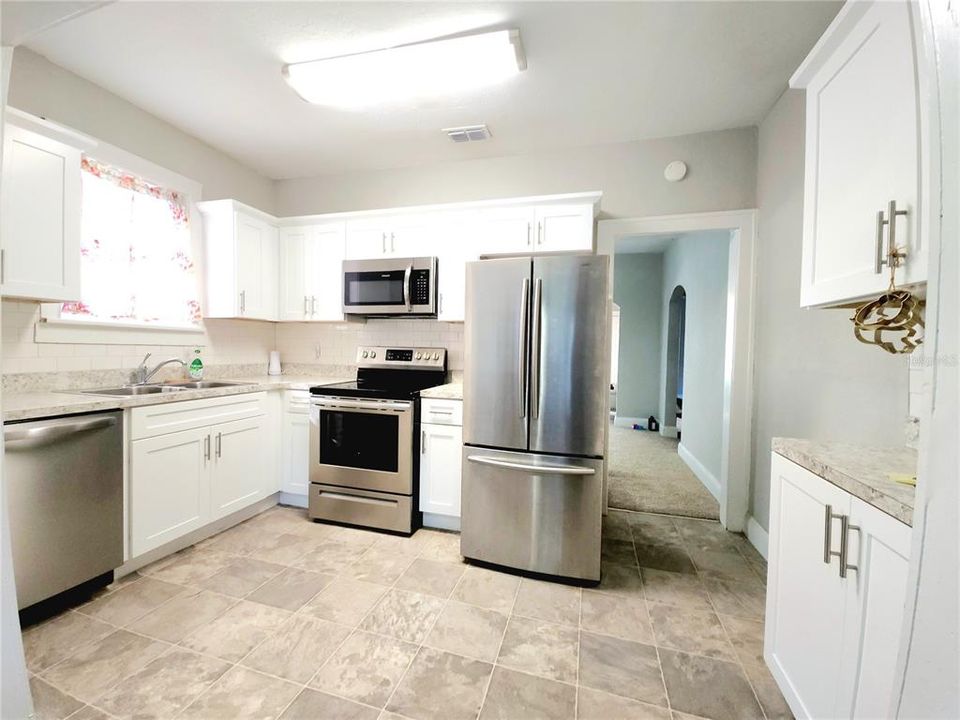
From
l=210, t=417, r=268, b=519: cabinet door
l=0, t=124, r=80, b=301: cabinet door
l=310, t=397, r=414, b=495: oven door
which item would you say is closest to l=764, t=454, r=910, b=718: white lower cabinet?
l=310, t=397, r=414, b=495: oven door

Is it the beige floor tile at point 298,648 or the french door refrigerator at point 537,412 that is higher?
the french door refrigerator at point 537,412

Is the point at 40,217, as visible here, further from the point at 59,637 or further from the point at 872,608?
the point at 872,608

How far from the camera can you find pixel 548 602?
6.32 ft

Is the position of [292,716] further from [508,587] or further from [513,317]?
[513,317]

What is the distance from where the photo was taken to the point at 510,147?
9.82 feet

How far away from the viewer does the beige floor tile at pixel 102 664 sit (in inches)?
54.1

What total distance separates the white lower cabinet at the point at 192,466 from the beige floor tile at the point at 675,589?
258 centimetres

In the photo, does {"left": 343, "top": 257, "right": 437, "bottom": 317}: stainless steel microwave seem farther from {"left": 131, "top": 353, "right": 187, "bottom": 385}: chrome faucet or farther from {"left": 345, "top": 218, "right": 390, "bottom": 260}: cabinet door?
{"left": 131, "top": 353, "right": 187, "bottom": 385}: chrome faucet

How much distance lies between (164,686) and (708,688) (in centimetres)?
197

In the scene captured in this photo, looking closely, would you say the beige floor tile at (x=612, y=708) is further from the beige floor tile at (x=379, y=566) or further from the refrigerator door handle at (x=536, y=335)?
the refrigerator door handle at (x=536, y=335)

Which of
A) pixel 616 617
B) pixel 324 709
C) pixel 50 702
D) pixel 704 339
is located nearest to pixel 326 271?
pixel 50 702

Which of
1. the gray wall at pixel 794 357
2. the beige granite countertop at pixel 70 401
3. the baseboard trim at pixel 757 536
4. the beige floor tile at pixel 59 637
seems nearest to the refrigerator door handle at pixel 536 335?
the gray wall at pixel 794 357

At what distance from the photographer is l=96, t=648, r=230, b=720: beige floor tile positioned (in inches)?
50.9

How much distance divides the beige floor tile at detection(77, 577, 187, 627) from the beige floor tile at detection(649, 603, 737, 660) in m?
2.30
